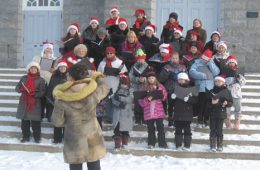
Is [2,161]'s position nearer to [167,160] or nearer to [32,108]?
[32,108]

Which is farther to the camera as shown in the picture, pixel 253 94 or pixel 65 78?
pixel 253 94

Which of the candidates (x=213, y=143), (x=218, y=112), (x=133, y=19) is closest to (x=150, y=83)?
(x=218, y=112)

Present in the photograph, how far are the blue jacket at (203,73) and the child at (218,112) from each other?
1.51 feet

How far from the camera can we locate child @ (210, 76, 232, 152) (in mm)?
7629

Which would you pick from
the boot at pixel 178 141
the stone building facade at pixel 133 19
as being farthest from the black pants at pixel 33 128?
the stone building facade at pixel 133 19

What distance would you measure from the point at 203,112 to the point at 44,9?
8.43m


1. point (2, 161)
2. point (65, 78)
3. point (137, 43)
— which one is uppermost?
point (137, 43)

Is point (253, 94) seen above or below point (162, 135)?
above

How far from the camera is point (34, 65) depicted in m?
8.29

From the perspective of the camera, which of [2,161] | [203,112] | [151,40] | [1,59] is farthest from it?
[1,59]

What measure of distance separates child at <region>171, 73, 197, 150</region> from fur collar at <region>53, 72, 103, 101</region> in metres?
3.01

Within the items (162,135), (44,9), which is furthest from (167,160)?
(44,9)

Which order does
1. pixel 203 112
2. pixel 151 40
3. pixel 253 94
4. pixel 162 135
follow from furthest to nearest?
pixel 253 94
pixel 151 40
pixel 203 112
pixel 162 135

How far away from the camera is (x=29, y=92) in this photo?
27.1 feet
